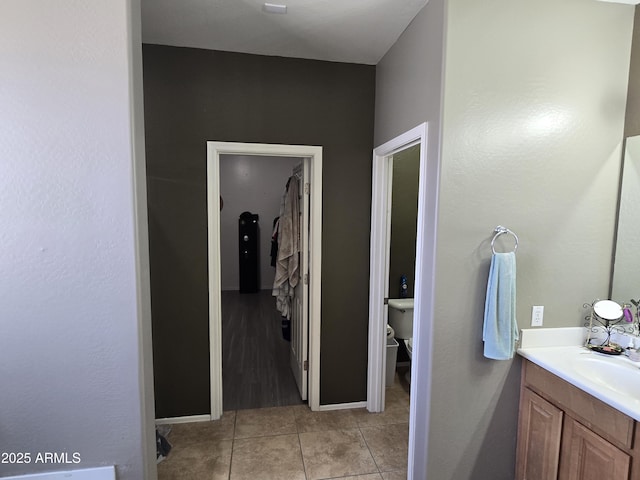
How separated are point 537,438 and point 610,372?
486mm

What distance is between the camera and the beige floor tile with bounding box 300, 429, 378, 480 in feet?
7.09

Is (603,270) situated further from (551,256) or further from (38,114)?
(38,114)

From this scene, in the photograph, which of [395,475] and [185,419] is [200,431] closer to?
[185,419]

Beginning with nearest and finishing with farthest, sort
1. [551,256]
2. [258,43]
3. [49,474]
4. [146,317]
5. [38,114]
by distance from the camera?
[38,114] → [49,474] → [146,317] → [551,256] → [258,43]

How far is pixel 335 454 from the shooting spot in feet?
7.59

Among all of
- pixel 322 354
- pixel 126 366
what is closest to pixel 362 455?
pixel 322 354

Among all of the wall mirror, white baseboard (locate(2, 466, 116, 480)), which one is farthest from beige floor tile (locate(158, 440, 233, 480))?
the wall mirror

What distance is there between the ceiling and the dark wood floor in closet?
2799mm

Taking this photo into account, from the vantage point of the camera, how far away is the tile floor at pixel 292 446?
84.6 inches

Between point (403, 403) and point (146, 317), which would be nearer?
point (146, 317)

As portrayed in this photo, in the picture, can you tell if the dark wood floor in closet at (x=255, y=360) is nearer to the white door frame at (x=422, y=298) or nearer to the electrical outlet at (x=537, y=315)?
the white door frame at (x=422, y=298)

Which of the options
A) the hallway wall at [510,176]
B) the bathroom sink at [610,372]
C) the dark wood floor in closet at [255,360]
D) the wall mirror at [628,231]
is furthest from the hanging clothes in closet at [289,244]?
the wall mirror at [628,231]

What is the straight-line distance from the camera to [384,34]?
2178 mm

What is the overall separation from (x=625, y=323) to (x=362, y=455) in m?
1.76
